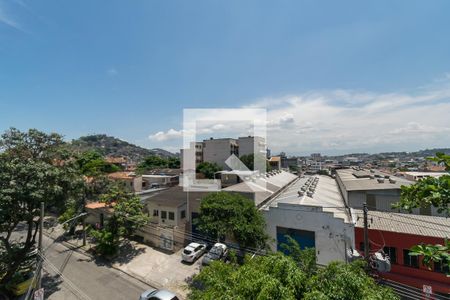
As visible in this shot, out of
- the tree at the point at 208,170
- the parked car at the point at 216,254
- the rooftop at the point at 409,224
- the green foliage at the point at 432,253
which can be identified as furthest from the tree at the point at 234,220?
the tree at the point at 208,170

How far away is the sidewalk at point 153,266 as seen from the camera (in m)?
13.5

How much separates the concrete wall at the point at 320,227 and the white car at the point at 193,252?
209 inches

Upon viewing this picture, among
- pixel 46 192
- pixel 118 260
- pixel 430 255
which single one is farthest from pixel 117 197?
pixel 430 255

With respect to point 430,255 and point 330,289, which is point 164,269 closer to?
point 330,289

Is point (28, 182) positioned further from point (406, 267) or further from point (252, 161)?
point (252, 161)

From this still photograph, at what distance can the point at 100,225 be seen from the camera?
21.3 m

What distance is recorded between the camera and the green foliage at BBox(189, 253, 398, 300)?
15.3ft

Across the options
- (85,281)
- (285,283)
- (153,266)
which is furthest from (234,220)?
(85,281)

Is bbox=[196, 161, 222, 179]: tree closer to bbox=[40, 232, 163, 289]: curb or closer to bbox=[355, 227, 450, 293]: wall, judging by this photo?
bbox=[40, 232, 163, 289]: curb

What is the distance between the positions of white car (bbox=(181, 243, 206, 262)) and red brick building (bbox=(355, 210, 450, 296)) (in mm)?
10457

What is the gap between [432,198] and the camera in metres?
2.79

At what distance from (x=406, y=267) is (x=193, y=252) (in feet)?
42.5

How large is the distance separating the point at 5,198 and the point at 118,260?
8.62 m

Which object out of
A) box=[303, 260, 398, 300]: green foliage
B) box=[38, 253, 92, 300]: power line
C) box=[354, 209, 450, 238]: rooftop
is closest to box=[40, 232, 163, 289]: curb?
box=[38, 253, 92, 300]: power line
